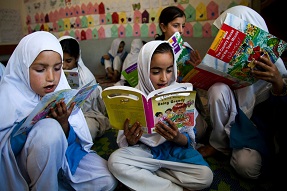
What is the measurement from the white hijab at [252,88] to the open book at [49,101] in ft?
2.60

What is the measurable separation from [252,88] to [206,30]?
122 centimetres

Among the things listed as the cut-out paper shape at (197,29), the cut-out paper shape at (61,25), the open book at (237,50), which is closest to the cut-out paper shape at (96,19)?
the cut-out paper shape at (61,25)

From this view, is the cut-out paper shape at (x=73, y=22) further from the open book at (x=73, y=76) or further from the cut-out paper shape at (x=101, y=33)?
the open book at (x=73, y=76)

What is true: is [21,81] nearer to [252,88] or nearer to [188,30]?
[252,88]

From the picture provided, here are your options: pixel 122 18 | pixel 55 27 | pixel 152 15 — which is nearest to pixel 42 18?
pixel 55 27

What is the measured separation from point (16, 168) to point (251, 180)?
3.31 ft

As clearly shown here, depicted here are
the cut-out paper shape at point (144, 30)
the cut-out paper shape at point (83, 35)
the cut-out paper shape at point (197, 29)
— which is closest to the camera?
the cut-out paper shape at point (197, 29)

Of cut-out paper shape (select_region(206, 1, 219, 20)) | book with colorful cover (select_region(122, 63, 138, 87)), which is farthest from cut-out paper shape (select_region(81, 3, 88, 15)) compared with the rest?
book with colorful cover (select_region(122, 63, 138, 87))

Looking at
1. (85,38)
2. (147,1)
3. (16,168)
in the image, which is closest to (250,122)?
(16,168)

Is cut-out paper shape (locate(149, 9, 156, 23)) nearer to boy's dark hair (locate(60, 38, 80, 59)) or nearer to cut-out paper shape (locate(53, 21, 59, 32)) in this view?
boy's dark hair (locate(60, 38, 80, 59))

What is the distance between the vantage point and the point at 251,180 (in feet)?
3.61

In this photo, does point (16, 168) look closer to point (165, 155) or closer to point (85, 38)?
point (165, 155)

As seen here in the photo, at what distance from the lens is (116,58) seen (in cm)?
285

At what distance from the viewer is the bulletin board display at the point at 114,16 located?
2.28 meters
